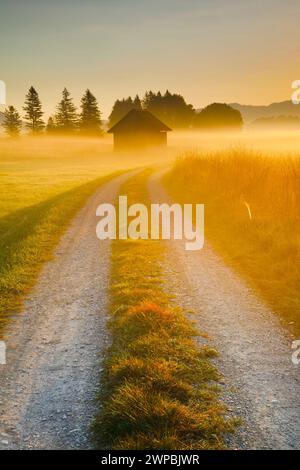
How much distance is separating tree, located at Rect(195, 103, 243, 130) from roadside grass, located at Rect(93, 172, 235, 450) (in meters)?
88.0

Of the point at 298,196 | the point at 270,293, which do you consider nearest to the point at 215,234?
the point at 298,196

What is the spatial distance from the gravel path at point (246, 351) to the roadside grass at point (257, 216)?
491 millimetres

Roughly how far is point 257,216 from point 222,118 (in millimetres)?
82337

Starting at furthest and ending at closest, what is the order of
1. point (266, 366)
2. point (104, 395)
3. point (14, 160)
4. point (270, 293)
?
point (14, 160) → point (270, 293) → point (266, 366) → point (104, 395)

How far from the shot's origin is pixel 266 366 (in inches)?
220

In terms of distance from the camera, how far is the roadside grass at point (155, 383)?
164 inches

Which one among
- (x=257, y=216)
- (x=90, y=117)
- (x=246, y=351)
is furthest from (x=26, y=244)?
(x=90, y=117)

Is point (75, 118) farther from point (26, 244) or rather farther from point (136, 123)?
point (26, 244)

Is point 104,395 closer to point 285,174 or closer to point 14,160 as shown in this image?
point 285,174

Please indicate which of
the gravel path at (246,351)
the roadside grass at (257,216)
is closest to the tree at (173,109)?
the roadside grass at (257,216)

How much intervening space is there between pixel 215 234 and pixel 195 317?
6231 millimetres

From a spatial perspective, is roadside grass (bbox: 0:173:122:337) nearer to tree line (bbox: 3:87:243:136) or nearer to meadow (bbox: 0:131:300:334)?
meadow (bbox: 0:131:300:334)

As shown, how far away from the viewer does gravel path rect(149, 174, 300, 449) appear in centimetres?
437

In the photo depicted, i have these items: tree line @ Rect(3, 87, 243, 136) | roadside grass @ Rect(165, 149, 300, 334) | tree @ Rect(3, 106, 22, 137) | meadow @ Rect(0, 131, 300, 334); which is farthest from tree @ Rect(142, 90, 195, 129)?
roadside grass @ Rect(165, 149, 300, 334)
